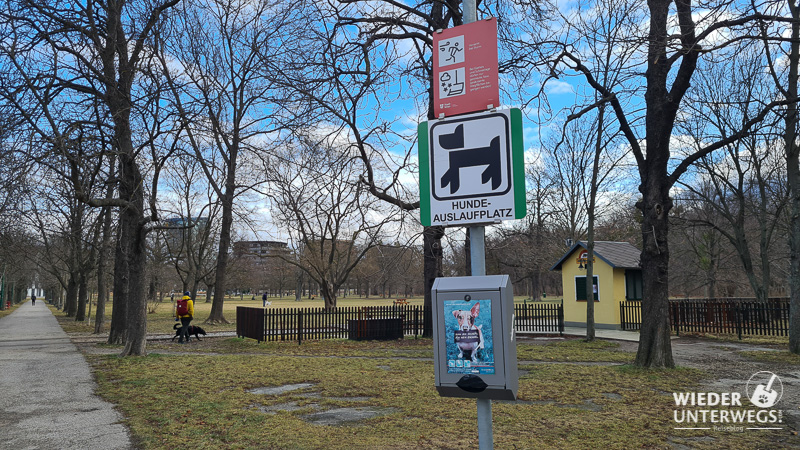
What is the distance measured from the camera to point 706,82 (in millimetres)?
22250

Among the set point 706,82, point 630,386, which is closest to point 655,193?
point 630,386

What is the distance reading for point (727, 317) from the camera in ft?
68.1

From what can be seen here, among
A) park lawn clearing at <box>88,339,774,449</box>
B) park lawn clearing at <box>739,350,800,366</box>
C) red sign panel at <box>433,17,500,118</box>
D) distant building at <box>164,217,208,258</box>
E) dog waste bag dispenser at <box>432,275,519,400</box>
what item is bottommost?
park lawn clearing at <box>739,350,800,366</box>

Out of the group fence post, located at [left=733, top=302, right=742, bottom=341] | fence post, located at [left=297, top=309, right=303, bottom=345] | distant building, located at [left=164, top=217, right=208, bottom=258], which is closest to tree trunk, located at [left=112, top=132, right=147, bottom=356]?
distant building, located at [left=164, top=217, right=208, bottom=258]

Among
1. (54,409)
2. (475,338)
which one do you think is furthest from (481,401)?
(54,409)

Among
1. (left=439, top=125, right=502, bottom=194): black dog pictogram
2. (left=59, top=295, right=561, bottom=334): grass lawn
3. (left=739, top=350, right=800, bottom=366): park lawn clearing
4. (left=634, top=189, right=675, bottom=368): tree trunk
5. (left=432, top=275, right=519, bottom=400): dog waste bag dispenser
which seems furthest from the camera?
(left=59, top=295, right=561, bottom=334): grass lawn

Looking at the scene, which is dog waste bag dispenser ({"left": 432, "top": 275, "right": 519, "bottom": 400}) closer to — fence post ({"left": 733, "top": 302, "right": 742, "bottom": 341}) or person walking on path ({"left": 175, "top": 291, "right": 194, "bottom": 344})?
person walking on path ({"left": 175, "top": 291, "right": 194, "bottom": 344})

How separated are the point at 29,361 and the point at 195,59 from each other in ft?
28.8

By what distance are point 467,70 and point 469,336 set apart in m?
1.65

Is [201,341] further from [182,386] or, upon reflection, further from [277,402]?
[277,402]

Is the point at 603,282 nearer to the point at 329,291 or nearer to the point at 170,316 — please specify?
the point at 329,291

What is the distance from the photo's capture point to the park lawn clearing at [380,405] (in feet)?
19.5

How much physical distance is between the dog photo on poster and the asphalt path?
4.46 meters

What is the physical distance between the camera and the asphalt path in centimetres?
605
